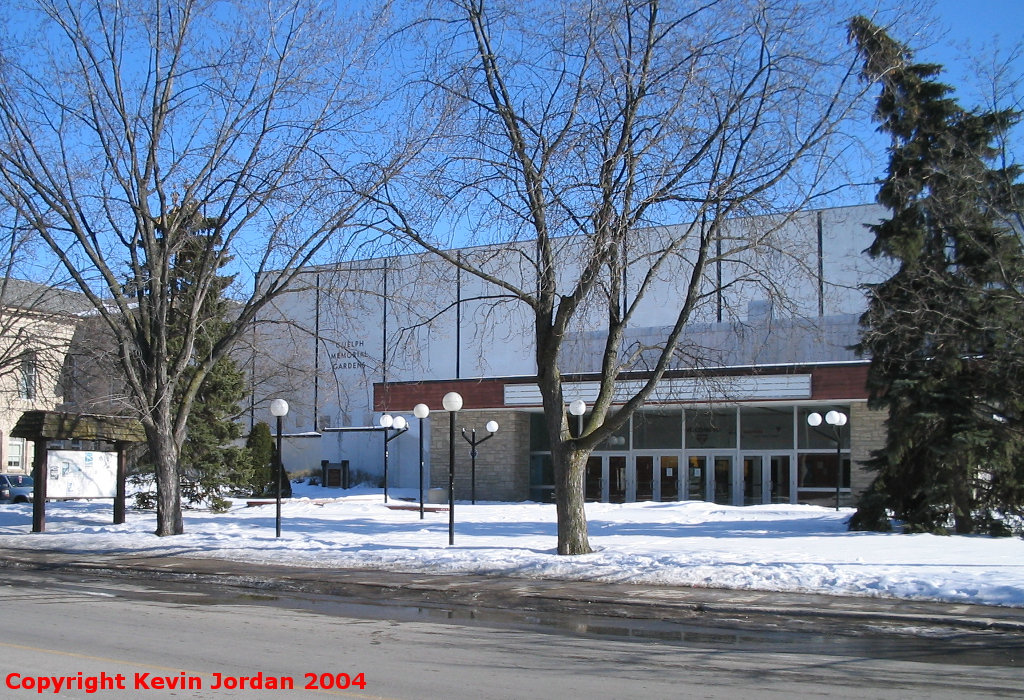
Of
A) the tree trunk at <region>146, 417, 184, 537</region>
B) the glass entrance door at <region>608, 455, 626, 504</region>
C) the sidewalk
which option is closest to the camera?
the sidewalk

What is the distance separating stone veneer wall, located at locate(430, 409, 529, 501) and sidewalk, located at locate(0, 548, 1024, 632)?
2161cm

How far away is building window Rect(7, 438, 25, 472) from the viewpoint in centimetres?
5081

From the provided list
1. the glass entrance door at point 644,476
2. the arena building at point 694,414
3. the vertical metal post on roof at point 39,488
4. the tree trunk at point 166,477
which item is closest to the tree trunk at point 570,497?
the tree trunk at point 166,477

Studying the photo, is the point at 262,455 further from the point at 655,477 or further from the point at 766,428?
the point at 766,428

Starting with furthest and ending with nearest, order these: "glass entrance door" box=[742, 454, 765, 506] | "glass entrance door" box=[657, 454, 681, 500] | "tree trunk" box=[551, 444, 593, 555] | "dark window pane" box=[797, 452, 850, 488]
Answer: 1. "glass entrance door" box=[657, 454, 681, 500]
2. "glass entrance door" box=[742, 454, 765, 506]
3. "dark window pane" box=[797, 452, 850, 488]
4. "tree trunk" box=[551, 444, 593, 555]

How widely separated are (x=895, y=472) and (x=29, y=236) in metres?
19.9

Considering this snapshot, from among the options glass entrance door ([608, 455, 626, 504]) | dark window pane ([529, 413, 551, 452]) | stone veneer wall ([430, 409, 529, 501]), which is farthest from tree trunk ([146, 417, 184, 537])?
glass entrance door ([608, 455, 626, 504])

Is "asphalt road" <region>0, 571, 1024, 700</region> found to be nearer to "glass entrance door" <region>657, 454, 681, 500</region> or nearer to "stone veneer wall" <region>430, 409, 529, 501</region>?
"glass entrance door" <region>657, 454, 681, 500</region>

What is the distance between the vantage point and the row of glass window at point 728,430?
3453cm

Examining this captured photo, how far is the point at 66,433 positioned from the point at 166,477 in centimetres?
350

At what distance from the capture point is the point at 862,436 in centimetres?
3222

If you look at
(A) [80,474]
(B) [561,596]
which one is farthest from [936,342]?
(A) [80,474]

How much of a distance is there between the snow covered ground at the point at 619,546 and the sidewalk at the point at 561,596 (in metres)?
0.61

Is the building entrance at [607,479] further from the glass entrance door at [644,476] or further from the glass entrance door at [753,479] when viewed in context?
the glass entrance door at [753,479]
